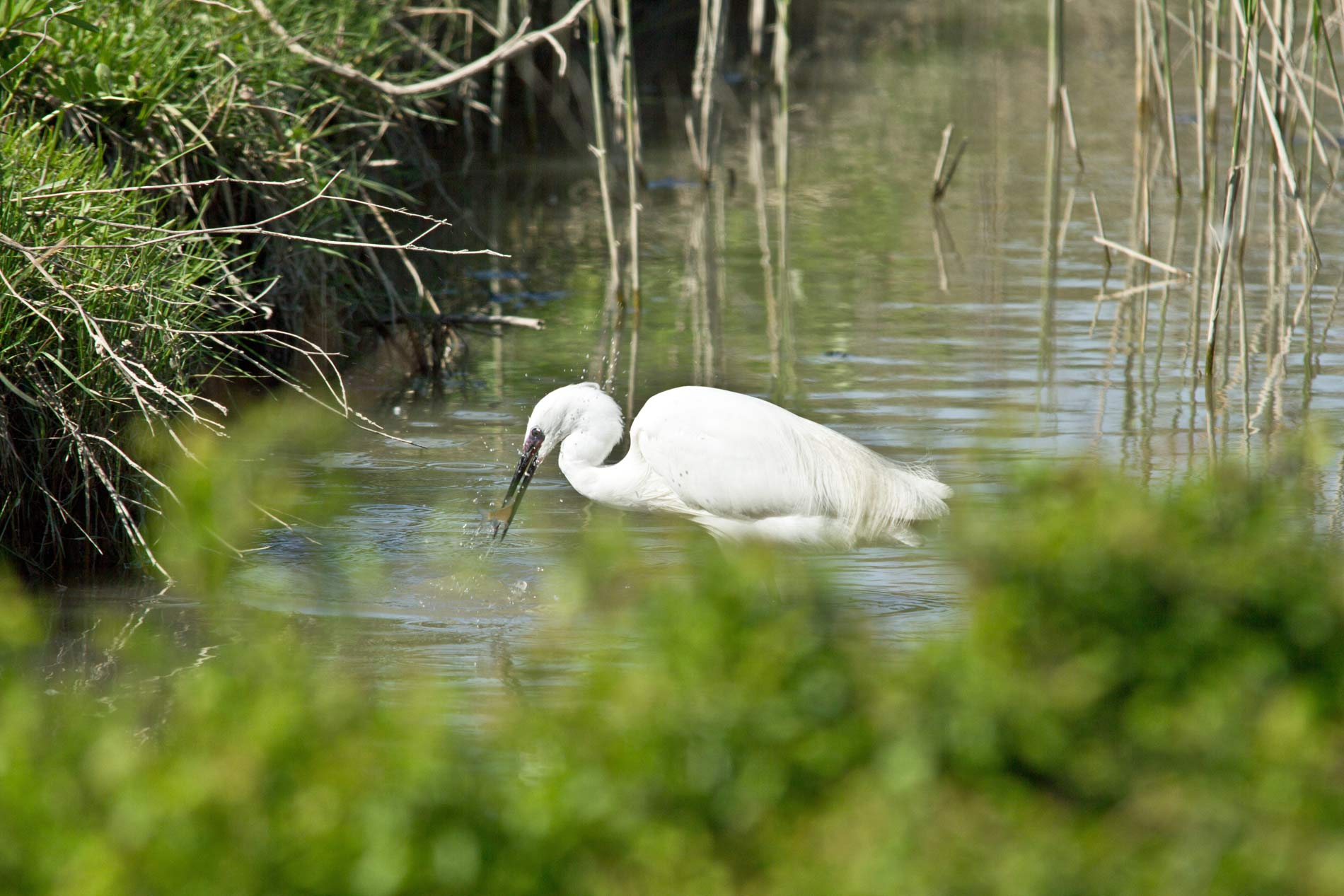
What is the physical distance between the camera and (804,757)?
2268mm

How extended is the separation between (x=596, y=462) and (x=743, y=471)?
60cm

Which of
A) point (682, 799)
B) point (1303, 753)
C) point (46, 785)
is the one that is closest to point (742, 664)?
point (682, 799)

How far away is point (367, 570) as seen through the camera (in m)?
4.99

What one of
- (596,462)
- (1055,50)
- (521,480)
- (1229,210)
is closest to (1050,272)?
(1055,50)

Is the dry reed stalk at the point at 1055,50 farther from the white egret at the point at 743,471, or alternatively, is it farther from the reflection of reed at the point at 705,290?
the white egret at the point at 743,471

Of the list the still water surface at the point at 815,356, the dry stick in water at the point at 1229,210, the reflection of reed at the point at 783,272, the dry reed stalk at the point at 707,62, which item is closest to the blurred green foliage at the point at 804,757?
the still water surface at the point at 815,356

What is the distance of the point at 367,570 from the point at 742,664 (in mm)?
2887

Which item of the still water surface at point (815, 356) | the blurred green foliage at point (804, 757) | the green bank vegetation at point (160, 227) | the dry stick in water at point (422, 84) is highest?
the dry stick in water at point (422, 84)

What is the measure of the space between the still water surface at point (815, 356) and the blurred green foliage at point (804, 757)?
0.54 m

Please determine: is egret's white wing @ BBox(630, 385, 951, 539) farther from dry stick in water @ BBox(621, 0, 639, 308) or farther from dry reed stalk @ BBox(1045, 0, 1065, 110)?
dry stick in water @ BBox(621, 0, 639, 308)

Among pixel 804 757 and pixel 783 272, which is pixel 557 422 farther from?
pixel 783 272

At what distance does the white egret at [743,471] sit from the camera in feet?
16.4

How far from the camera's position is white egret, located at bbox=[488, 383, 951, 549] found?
5012 mm

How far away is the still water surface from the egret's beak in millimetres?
87
